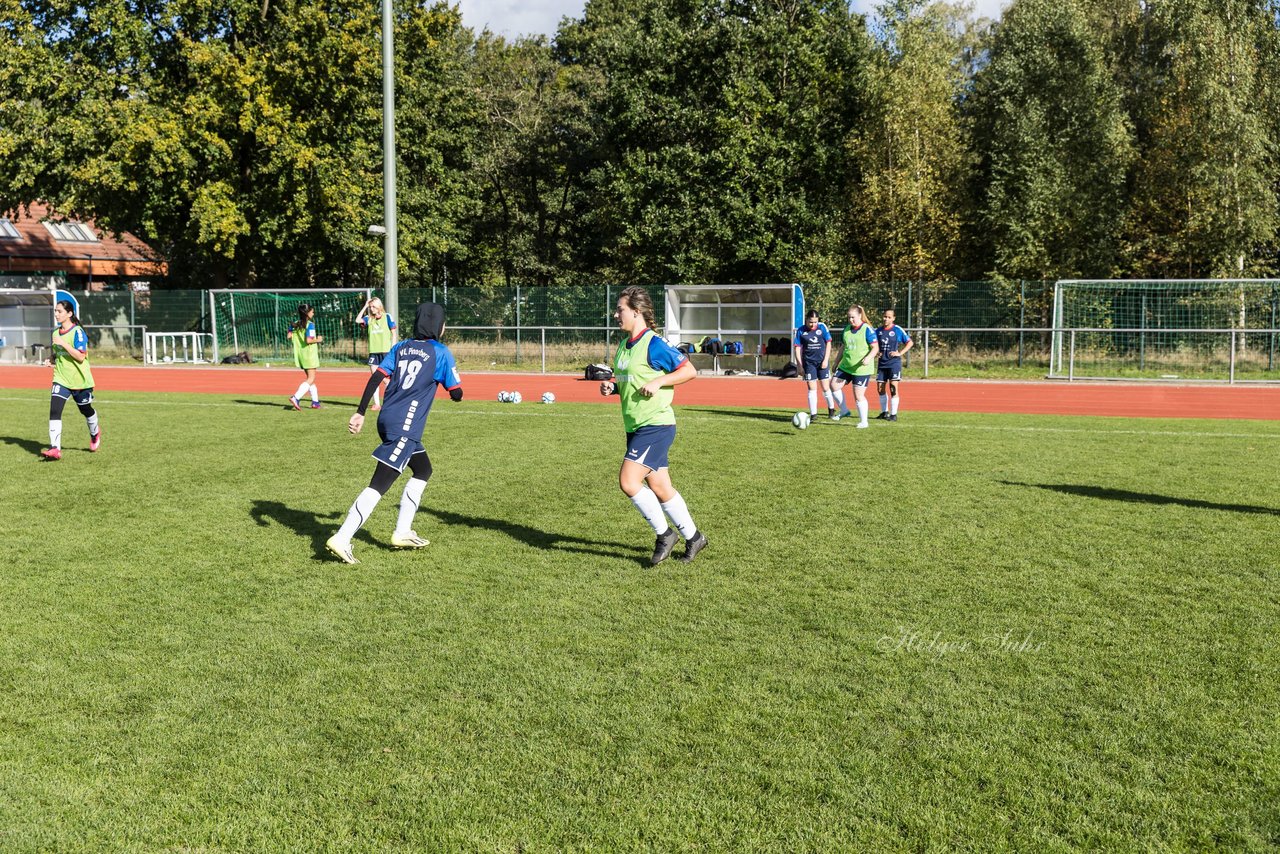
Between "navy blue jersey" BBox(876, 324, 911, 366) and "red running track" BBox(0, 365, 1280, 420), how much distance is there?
10.3 ft

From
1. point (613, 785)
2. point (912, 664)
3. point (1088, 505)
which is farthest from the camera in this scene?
point (1088, 505)

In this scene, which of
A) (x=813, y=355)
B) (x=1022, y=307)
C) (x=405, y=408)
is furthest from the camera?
(x=1022, y=307)

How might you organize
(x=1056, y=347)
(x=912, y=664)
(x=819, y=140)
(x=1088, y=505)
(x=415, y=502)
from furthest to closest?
(x=819, y=140), (x=1056, y=347), (x=1088, y=505), (x=415, y=502), (x=912, y=664)

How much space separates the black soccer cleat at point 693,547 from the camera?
761 cm

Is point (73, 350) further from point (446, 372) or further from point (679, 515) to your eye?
point (679, 515)

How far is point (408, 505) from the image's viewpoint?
25.9 ft

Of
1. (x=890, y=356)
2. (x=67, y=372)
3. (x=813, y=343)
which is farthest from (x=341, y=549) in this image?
(x=890, y=356)

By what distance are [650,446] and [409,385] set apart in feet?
5.94

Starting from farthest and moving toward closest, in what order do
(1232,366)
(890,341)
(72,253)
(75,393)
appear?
(72,253)
(1232,366)
(890,341)
(75,393)

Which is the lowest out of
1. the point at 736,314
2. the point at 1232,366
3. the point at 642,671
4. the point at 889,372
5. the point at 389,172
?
the point at 642,671

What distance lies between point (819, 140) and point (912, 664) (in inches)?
1298

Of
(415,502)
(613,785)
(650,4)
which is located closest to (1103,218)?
(650,4)

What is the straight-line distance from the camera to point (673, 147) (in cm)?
3622

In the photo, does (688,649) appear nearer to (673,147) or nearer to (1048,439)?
(1048,439)
